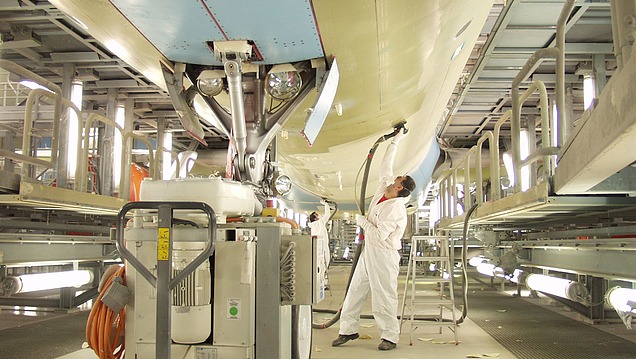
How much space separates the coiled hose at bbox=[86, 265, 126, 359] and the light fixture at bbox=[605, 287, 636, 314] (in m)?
3.46

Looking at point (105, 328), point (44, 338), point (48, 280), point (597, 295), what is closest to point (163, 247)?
point (105, 328)

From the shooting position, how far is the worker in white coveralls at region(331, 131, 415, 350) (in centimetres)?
481

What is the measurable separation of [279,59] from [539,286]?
15.0ft

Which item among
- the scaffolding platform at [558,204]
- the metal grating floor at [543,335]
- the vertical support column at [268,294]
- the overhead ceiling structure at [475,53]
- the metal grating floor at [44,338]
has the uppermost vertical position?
the overhead ceiling structure at [475,53]

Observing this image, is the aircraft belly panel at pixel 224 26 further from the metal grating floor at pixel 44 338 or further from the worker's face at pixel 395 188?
the metal grating floor at pixel 44 338

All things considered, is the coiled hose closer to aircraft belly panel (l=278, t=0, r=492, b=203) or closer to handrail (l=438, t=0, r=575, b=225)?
aircraft belly panel (l=278, t=0, r=492, b=203)

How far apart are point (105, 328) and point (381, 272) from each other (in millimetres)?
A: 2710

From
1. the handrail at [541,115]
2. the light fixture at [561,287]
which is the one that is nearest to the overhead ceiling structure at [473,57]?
the handrail at [541,115]

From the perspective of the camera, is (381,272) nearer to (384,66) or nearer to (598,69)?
(384,66)

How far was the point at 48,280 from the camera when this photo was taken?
562cm

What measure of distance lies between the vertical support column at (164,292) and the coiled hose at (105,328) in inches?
21.8

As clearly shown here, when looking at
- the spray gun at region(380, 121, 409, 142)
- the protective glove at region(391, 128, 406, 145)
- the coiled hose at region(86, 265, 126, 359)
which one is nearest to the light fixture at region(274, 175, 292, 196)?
the coiled hose at region(86, 265, 126, 359)

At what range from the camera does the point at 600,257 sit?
13.7ft

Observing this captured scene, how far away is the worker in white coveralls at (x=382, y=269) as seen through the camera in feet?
15.8
